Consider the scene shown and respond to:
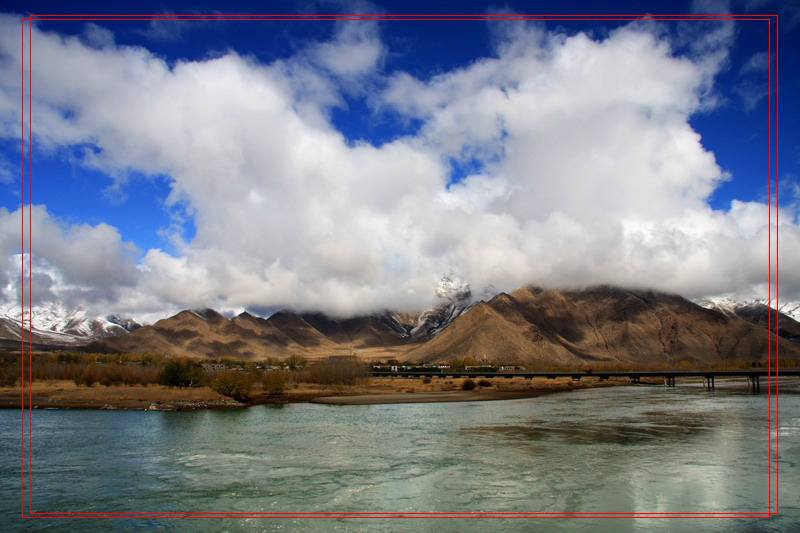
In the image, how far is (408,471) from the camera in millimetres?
35250

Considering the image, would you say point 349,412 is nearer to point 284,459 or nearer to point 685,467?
point 284,459

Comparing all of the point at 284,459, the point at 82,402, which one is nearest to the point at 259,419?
the point at 284,459

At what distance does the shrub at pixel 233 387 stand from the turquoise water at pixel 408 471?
28.0 metres

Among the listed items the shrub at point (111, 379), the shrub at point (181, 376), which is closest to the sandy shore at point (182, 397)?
the shrub at point (181, 376)

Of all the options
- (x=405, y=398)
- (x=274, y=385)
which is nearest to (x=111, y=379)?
(x=274, y=385)

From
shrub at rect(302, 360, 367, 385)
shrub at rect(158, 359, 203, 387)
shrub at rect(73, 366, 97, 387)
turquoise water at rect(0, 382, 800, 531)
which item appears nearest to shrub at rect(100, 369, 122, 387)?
shrub at rect(73, 366, 97, 387)

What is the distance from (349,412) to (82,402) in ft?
137

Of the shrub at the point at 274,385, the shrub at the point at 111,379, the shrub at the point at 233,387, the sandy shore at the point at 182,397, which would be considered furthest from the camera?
the shrub at the point at 111,379

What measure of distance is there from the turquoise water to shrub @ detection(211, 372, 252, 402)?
28.0 metres

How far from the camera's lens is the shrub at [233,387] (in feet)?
302

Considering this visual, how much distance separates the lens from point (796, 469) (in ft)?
115

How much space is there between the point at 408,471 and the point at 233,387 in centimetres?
6432

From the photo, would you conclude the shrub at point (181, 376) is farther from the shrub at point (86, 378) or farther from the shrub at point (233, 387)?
the shrub at point (86, 378)

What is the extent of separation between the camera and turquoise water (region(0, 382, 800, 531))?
25.3 meters
